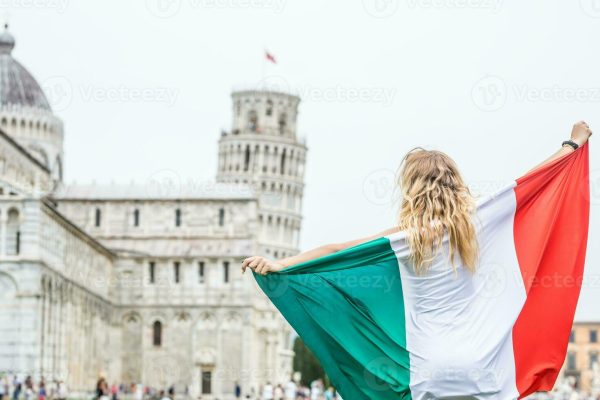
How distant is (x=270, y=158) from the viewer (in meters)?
109

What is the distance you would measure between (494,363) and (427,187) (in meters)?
0.83

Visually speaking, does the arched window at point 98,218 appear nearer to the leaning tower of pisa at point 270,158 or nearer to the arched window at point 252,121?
the leaning tower of pisa at point 270,158

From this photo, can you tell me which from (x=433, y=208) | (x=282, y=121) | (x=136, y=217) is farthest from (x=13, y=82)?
(x=433, y=208)

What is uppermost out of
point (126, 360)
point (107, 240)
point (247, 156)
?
point (247, 156)

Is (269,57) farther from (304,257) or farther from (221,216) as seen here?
(304,257)

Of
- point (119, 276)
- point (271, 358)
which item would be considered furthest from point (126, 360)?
point (271, 358)

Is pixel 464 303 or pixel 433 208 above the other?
pixel 433 208

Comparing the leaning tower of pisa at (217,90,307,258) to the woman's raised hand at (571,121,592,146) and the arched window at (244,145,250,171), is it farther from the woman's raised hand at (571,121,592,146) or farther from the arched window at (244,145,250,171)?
the woman's raised hand at (571,121,592,146)

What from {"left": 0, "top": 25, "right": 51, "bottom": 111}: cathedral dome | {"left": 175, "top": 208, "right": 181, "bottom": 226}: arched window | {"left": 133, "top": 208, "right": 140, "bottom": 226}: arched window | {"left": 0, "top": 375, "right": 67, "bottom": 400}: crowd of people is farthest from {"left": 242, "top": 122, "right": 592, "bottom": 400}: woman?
{"left": 0, "top": 25, "right": 51, "bottom": 111}: cathedral dome

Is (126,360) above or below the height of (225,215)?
below

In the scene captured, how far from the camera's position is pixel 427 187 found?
6492 millimetres

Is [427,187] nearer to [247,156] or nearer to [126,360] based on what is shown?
[126,360]

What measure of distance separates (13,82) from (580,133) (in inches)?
3468

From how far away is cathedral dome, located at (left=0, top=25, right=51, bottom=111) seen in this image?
91625 mm
